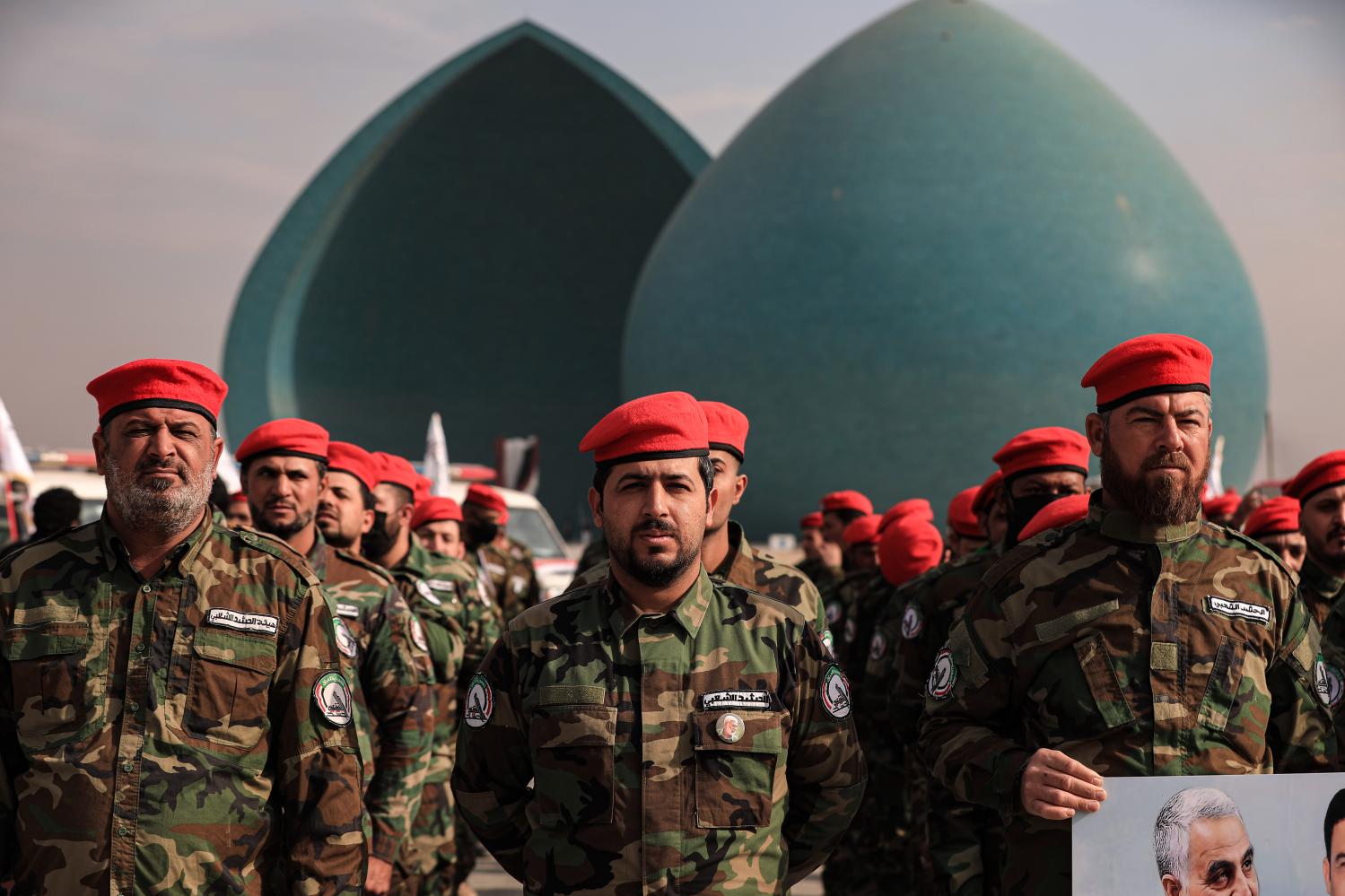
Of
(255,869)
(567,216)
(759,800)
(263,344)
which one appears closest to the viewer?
(759,800)

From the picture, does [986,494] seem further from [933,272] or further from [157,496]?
[933,272]

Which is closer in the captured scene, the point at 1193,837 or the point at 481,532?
the point at 1193,837

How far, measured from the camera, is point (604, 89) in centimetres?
3912

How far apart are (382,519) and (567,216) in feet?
118

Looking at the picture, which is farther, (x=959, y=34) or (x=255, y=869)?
(x=959, y=34)

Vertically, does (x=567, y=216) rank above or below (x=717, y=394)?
above

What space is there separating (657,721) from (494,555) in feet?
21.2

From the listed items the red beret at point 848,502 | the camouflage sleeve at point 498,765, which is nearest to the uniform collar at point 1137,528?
the camouflage sleeve at point 498,765

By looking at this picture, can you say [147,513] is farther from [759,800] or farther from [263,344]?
[263,344]

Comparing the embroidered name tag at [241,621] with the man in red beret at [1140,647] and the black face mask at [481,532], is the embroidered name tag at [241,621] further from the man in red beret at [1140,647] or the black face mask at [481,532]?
the black face mask at [481,532]

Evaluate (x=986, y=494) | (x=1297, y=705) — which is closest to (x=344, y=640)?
(x=1297, y=705)

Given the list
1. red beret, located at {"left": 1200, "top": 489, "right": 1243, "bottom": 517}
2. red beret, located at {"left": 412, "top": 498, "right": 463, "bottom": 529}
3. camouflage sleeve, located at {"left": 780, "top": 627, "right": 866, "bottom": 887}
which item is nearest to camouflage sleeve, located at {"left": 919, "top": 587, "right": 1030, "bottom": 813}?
camouflage sleeve, located at {"left": 780, "top": 627, "right": 866, "bottom": 887}

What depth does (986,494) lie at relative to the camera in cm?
579

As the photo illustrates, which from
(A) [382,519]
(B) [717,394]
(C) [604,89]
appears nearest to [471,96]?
(C) [604,89]
